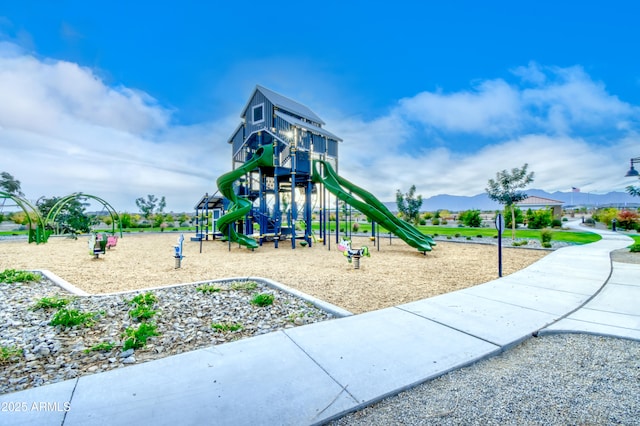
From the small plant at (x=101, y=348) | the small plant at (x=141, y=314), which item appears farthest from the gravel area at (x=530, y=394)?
the small plant at (x=141, y=314)

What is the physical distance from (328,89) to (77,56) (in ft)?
38.5

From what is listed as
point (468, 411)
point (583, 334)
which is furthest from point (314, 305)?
point (583, 334)

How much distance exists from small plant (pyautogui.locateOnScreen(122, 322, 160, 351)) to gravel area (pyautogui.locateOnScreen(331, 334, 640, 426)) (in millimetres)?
2737

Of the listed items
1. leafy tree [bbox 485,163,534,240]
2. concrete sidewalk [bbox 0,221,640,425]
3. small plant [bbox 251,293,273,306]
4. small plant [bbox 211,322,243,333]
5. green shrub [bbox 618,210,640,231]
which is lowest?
small plant [bbox 211,322,243,333]

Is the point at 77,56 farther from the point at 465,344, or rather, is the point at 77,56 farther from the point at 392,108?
the point at 392,108

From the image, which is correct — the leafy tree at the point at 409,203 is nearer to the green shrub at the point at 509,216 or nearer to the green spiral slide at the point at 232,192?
the green shrub at the point at 509,216

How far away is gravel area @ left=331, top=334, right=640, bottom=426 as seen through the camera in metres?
2.16

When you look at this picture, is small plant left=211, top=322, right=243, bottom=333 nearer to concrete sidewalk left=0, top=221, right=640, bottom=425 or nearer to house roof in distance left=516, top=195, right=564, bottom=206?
concrete sidewalk left=0, top=221, right=640, bottom=425

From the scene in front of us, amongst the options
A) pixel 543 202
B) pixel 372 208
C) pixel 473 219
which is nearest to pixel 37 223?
pixel 372 208

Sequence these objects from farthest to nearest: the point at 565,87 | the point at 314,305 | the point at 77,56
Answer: the point at 565,87 → the point at 77,56 → the point at 314,305

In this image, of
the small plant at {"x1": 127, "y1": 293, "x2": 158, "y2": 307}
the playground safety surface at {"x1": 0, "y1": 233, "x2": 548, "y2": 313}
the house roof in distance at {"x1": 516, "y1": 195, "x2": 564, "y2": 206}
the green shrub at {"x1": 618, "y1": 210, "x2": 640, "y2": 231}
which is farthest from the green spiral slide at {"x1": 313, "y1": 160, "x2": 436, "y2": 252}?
the house roof in distance at {"x1": 516, "y1": 195, "x2": 564, "y2": 206}

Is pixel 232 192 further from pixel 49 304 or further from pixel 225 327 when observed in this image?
pixel 225 327

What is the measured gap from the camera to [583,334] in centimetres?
376

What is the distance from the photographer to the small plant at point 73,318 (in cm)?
390
